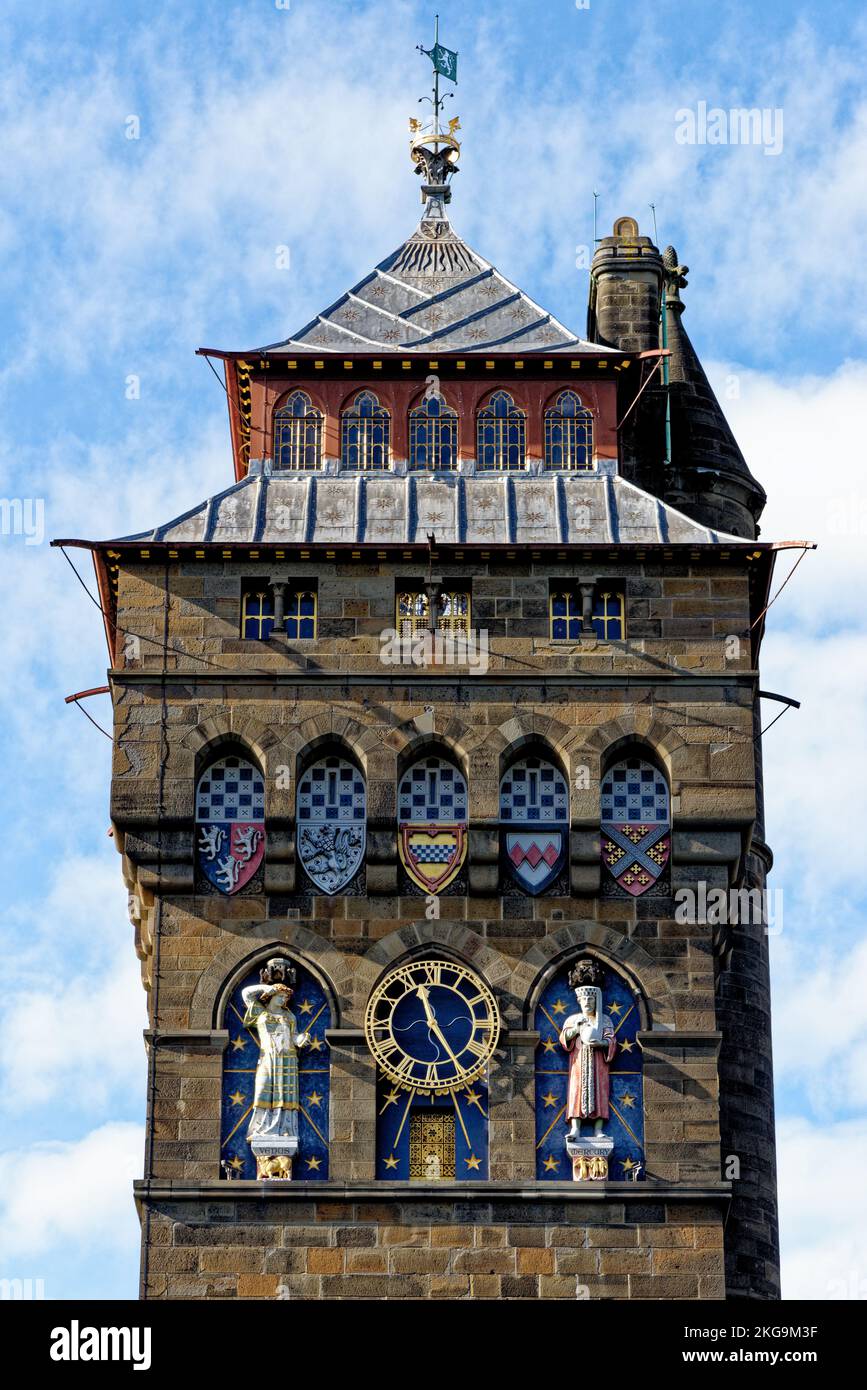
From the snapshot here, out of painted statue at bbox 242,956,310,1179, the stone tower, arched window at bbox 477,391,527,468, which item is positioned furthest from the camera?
arched window at bbox 477,391,527,468

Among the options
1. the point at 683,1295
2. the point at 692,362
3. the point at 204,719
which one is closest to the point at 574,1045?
→ the point at 683,1295

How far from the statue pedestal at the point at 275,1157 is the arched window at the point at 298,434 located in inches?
385

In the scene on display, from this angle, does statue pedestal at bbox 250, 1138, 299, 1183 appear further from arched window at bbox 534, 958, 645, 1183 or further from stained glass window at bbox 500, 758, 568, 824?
stained glass window at bbox 500, 758, 568, 824

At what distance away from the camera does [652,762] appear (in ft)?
160

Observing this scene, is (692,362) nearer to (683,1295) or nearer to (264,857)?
(264,857)

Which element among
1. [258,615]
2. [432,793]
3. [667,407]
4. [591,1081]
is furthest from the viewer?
[667,407]

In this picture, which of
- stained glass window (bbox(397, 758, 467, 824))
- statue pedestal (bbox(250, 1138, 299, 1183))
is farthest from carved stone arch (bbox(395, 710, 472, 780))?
→ statue pedestal (bbox(250, 1138, 299, 1183))

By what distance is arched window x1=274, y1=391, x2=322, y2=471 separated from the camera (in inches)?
2030

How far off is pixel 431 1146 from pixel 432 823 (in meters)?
4.21

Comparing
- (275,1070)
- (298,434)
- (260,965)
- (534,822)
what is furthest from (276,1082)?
(298,434)

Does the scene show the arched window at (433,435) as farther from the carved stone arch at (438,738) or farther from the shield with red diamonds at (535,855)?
the shield with red diamonds at (535,855)

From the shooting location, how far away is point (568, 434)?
170 ft

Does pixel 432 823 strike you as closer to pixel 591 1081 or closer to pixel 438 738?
pixel 438 738
